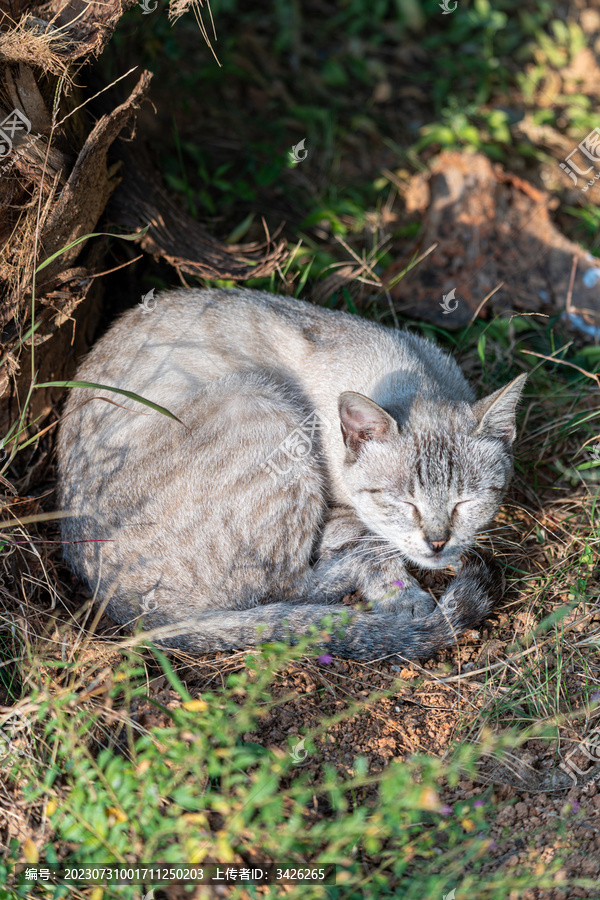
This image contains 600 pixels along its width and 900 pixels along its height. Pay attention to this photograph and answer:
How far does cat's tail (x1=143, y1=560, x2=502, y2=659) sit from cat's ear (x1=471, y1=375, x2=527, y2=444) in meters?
0.82

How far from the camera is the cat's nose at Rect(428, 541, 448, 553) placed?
357 cm

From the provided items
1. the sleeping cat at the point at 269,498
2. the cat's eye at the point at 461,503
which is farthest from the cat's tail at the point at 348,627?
the cat's eye at the point at 461,503

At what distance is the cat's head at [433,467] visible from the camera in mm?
3576

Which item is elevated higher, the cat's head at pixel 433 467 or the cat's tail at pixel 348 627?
the cat's head at pixel 433 467

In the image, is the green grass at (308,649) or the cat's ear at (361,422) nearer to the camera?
the green grass at (308,649)

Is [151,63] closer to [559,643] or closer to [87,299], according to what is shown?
[87,299]

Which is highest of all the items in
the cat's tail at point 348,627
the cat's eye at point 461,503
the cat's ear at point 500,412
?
the cat's ear at point 500,412

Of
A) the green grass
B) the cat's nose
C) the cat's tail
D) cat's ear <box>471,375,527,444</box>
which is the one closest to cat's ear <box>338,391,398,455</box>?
cat's ear <box>471,375,527,444</box>

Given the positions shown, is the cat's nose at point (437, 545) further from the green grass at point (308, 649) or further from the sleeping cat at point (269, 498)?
the green grass at point (308, 649)

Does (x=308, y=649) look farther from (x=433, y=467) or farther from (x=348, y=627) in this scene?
(x=433, y=467)

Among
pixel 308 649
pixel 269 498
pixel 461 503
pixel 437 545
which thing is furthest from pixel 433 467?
pixel 308 649

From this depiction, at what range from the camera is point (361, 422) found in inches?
144

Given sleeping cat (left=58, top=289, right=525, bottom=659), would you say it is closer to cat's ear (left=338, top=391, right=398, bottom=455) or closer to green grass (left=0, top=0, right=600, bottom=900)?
cat's ear (left=338, top=391, right=398, bottom=455)

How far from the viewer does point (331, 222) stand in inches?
237
